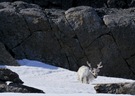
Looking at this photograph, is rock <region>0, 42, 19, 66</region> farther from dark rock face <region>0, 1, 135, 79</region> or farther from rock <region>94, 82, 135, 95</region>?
rock <region>94, 82, 135, 95</region>

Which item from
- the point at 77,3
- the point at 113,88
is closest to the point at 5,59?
the point at 113,88

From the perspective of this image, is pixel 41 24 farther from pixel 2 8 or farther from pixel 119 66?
pixel 119 66

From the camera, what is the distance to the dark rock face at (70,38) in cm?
2200

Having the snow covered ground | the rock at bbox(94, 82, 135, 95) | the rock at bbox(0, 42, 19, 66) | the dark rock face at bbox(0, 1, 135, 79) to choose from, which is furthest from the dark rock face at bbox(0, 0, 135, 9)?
the rock at bbox(94, 82, 135, 95)

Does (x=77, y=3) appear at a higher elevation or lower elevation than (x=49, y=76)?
higher

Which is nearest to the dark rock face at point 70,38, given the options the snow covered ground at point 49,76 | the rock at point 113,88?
the snow covered ground at point 49,76

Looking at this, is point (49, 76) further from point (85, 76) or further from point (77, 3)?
point (77, 3)

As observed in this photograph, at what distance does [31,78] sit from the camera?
16547mm

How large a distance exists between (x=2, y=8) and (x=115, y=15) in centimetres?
631

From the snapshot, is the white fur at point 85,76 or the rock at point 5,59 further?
the rock at point 5,59

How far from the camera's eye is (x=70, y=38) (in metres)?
22.5

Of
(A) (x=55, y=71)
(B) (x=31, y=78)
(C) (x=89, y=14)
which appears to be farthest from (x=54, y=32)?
(B) (x=31, y=78)

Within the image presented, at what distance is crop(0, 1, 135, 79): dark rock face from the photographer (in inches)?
866

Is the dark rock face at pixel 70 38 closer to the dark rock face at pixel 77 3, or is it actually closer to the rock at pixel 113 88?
the dark rock face at pixel 77 3
